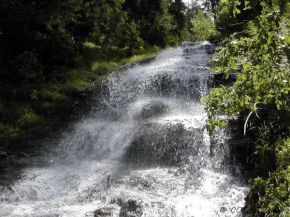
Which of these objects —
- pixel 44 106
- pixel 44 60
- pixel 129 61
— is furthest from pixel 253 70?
pixel 129 61

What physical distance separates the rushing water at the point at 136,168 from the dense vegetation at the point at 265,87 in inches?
43.1

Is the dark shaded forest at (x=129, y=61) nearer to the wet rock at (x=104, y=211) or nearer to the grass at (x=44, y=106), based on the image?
the grass at (x=44, y=106)

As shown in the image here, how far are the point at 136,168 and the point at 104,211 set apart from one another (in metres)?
2.78

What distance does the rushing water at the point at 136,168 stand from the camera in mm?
6926

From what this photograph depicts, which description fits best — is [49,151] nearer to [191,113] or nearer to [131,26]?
[191,113]

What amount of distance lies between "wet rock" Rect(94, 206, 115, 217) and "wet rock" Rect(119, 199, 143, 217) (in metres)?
0.21

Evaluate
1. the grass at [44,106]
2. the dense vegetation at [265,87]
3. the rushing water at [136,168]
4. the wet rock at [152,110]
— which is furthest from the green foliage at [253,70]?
the grass at [44,106]

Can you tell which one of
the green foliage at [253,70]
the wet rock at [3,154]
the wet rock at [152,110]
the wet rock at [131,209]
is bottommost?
the wet rock at [131,209]

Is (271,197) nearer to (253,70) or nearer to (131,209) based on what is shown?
(253,70)

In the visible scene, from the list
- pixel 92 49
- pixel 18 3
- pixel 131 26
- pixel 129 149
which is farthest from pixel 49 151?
pixel 131 26

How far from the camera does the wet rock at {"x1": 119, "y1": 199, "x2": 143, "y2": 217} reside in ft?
21.4

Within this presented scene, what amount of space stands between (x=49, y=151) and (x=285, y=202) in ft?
25.3

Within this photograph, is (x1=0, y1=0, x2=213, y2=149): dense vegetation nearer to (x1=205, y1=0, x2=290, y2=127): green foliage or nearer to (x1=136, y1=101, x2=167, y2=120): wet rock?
(x1=136, y1=101, x2=167, y2=120): wet rock

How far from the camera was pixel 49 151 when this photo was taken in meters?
10.4
